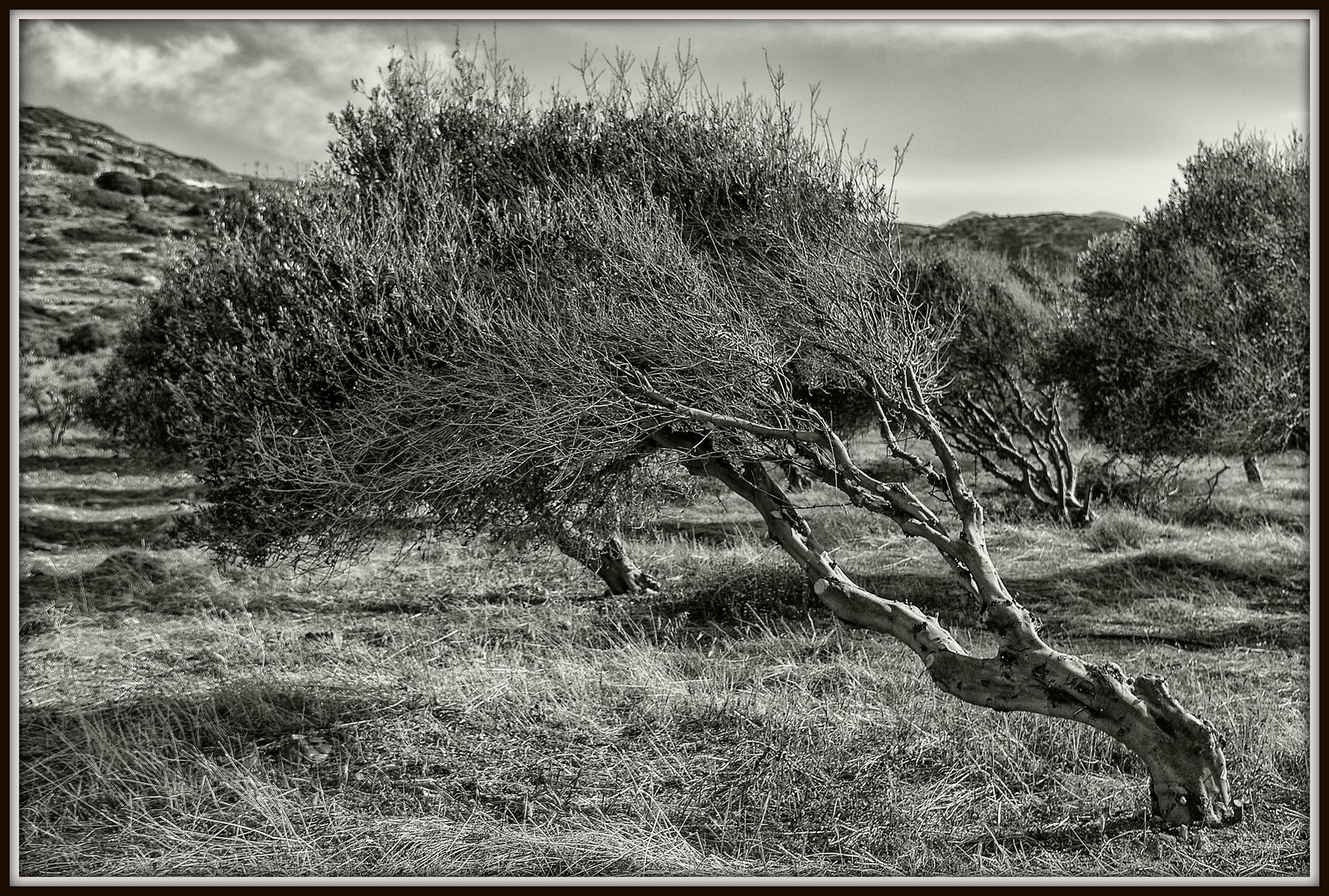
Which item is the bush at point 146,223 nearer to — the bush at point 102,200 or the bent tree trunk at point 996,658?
the bush at point 102,200

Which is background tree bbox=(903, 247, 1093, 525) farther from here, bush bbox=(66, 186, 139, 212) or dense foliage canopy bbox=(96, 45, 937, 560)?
bush bbox=(66, 186, 139, 212)

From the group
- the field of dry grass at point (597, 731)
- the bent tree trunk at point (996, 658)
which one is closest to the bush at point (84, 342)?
the field of dry grass at point (597, 731)

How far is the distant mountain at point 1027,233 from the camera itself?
25.6 m

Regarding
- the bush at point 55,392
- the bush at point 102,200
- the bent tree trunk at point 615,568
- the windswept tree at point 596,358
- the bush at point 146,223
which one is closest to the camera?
the windswept tree at point 596,358

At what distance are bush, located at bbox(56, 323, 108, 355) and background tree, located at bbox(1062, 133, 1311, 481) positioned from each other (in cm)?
4181

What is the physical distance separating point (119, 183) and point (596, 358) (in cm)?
7836

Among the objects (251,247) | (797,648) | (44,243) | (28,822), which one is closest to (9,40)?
(251,247)

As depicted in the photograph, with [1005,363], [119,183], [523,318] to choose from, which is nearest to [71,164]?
[119,183]

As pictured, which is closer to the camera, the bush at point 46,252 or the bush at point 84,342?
the bush at point 84,342

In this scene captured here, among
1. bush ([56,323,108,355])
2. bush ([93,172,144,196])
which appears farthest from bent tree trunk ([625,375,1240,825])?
bush ([93,172,144,196])

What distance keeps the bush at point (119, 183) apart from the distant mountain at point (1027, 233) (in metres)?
65.9

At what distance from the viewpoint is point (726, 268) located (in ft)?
26.6

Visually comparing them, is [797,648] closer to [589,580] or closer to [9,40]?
[589,580]

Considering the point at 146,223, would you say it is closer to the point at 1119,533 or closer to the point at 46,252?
the point at 46,252
